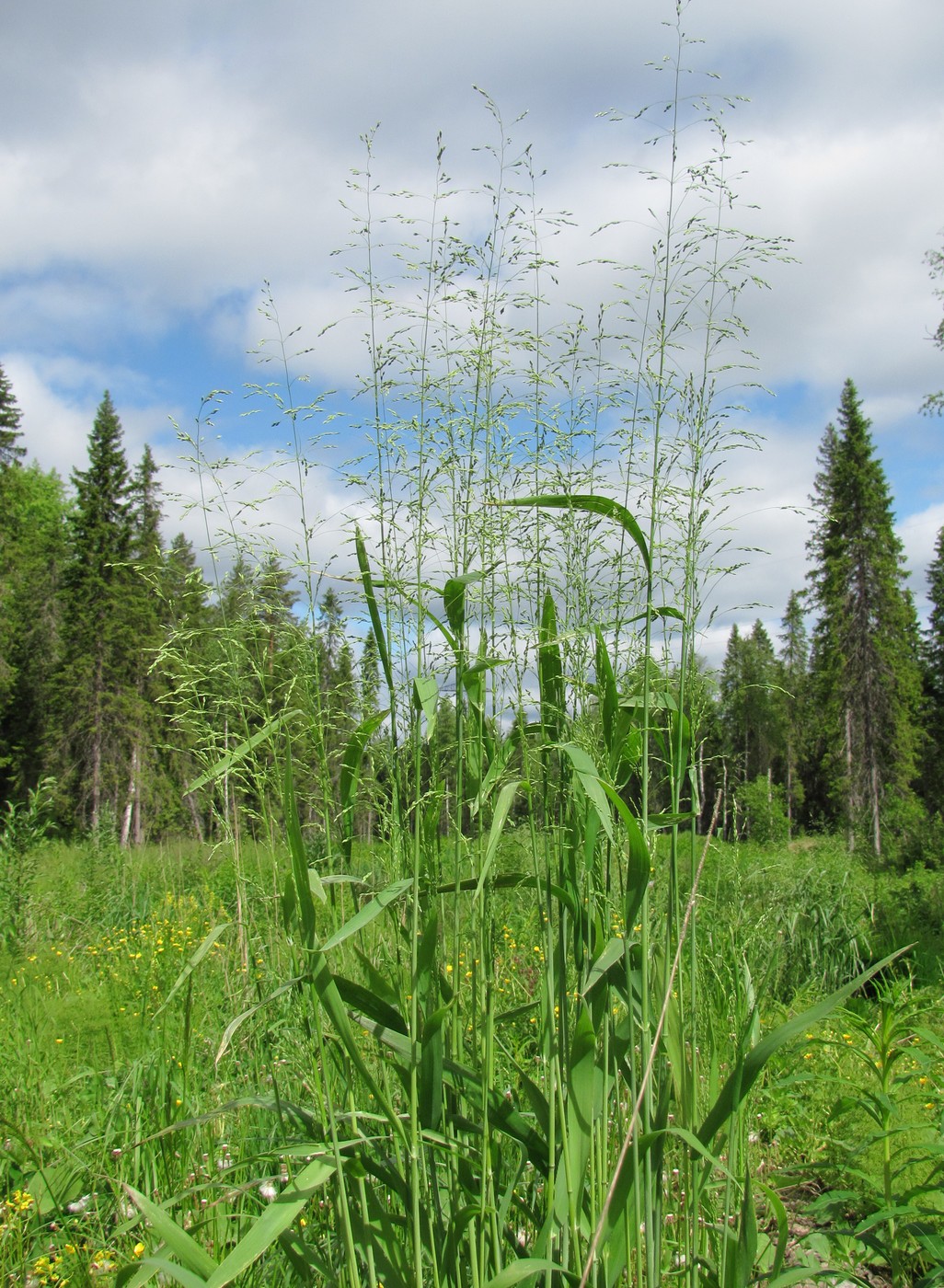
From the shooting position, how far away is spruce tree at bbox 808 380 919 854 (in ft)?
91.6

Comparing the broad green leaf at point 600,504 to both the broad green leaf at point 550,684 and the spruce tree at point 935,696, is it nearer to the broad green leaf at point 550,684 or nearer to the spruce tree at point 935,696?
the broad green leaf at point 550,684

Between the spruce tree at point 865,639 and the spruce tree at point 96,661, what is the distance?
22.1 metres

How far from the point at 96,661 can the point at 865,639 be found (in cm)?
2411

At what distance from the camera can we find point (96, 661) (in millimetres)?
26453

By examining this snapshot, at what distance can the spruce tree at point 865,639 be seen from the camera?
1099 inches

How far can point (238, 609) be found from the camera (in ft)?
6.69

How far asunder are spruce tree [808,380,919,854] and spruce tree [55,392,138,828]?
22.1m

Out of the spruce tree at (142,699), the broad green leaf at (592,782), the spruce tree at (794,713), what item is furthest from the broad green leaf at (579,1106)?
the spruce tree at (794,713)

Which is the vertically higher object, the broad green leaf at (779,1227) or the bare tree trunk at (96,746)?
the bare tree trunk at (96,746)

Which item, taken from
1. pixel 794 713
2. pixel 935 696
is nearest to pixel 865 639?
pixel 935 696

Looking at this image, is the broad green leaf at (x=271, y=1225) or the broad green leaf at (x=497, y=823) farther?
the broad green leaf at (x=497, y=823)

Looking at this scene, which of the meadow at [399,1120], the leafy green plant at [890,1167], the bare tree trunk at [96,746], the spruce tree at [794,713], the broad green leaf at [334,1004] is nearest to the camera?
the broad green leaf at [334,1004]

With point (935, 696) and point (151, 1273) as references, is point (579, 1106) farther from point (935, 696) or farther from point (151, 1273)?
point (935, 696)

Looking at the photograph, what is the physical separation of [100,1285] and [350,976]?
0.93m
